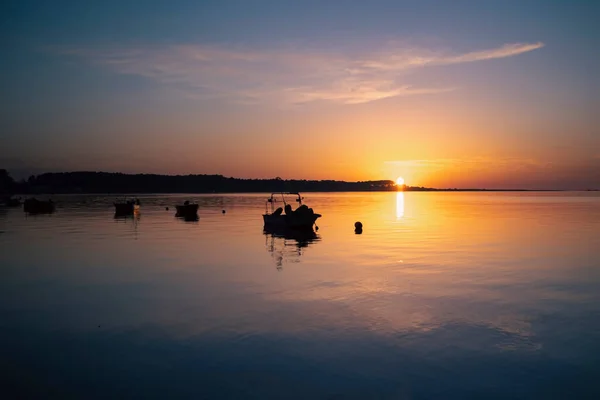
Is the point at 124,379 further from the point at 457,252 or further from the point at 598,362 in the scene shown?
the point at 457,252

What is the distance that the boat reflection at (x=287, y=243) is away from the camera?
34.8m

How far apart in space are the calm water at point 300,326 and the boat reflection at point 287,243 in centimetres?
89

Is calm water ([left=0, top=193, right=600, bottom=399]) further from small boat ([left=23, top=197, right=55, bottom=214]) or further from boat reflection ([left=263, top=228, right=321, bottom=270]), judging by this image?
small boat ([left=23, top=197, right=55, bottom=214])

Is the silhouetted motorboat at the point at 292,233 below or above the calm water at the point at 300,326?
below

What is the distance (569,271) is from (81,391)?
28400mm

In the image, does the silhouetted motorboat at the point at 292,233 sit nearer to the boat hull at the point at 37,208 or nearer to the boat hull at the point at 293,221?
the boat hull at the point at 293,221

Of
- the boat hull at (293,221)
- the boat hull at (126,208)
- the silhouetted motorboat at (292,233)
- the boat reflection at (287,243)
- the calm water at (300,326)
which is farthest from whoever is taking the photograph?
the boat hull at (126,208)

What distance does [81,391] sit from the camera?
36.4 ft

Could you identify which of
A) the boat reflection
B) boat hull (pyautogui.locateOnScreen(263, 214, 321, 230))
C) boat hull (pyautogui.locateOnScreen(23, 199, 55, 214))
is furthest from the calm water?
boat hull (pyautogui.locateOnScreen(23, 199, 55, 214))

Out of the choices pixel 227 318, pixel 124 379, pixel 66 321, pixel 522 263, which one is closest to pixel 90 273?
pixel 66 321

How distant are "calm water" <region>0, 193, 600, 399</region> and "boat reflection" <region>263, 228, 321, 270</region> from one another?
89cm

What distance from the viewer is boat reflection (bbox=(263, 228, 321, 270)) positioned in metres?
34.8

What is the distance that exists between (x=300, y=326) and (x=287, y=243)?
29.6m

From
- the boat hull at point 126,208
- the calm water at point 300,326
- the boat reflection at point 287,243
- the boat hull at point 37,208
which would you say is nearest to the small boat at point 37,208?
the boat hull at point 37,208
